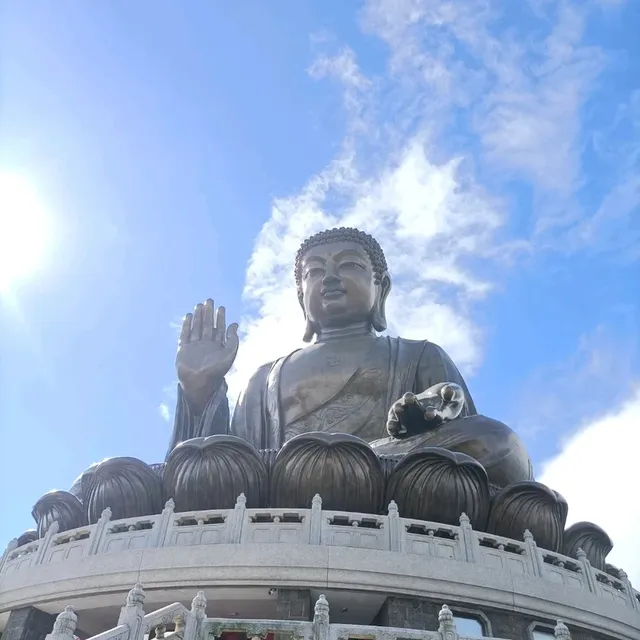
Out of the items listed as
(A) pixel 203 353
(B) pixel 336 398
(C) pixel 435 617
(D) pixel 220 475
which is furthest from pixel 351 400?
(C) pixel 435 617

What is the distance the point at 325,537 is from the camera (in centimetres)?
671

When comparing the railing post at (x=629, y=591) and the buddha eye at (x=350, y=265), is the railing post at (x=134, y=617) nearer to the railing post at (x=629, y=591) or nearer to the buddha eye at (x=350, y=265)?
the railing post at (x=629, y=591)

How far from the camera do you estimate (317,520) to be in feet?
22.4

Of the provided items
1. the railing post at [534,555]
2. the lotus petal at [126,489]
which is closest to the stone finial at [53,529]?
the lotus petal at [126,489]

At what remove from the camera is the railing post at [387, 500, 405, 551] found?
6758 millimetres

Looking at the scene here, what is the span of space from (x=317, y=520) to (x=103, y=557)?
1957mm

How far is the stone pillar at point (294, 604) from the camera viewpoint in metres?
6.17

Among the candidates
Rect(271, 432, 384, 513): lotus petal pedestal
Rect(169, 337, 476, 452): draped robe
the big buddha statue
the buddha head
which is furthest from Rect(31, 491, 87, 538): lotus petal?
the buddha head

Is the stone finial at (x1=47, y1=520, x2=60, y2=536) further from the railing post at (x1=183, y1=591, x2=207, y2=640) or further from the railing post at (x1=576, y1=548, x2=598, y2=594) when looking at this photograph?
the railing post at (x1=576, y1=548, x2=598, y2=594)

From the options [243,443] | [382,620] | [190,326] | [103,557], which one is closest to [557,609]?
[382,620]

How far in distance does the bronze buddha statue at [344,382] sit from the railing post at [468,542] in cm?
150

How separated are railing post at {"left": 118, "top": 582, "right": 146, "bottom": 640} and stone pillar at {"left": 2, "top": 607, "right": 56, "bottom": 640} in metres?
2.84

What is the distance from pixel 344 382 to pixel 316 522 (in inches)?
184

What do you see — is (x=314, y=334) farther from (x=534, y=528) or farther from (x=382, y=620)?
(x=382, y=620)
